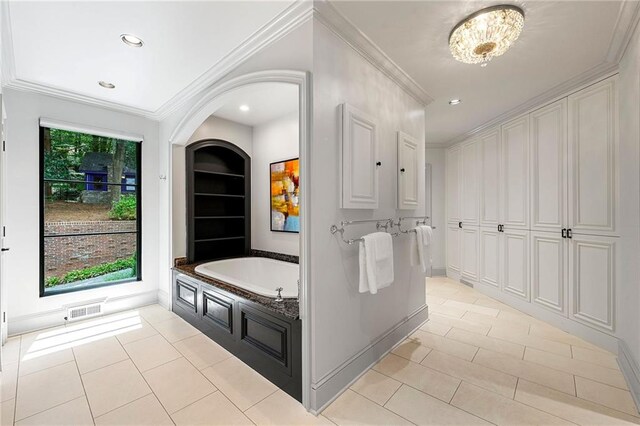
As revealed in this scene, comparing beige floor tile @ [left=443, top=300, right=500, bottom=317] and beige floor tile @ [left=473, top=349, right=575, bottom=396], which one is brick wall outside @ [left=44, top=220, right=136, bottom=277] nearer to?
beige floor tile @ [left=473, top=349, right=575, bottom=396]

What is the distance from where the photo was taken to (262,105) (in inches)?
136

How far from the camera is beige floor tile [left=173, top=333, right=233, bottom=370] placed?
235 centimetres

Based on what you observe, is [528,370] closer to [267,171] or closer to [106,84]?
[267,171]

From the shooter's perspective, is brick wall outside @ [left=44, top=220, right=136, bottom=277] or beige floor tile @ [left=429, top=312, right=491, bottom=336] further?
brick wall outside @ [left=44, top=220, right=136, bottom=277]

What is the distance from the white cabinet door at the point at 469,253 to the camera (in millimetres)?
4395

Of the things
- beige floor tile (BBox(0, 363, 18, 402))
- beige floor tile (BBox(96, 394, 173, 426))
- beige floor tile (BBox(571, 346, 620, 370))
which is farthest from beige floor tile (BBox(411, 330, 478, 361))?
beige floor tile (BBox(0, 363, 18, 402))

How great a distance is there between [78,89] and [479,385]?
188 inches

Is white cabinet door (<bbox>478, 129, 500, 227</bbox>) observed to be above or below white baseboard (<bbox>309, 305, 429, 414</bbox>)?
above

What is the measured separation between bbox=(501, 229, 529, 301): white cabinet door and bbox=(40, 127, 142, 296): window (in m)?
5.05

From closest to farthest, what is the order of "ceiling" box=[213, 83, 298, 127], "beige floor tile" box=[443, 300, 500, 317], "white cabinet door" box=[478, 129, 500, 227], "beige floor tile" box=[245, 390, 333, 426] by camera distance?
"beige floor tile" box=[245, 390, 333, 426] < "ceiling" box=[213, 83, 298, 127] < "beige floor tile" box=[443, 300, 500, 317] < "white cabinet door" box=[478, 129, 500, 227]

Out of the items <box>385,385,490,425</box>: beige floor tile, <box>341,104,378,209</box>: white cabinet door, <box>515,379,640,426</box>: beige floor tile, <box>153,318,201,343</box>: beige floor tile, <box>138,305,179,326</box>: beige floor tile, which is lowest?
<box>515,379,640,426</box>: beige floor tile

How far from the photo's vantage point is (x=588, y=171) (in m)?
2.70

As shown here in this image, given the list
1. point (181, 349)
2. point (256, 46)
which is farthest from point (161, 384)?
point (256, 46)

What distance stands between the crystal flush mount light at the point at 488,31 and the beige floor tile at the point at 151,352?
11.2ft
